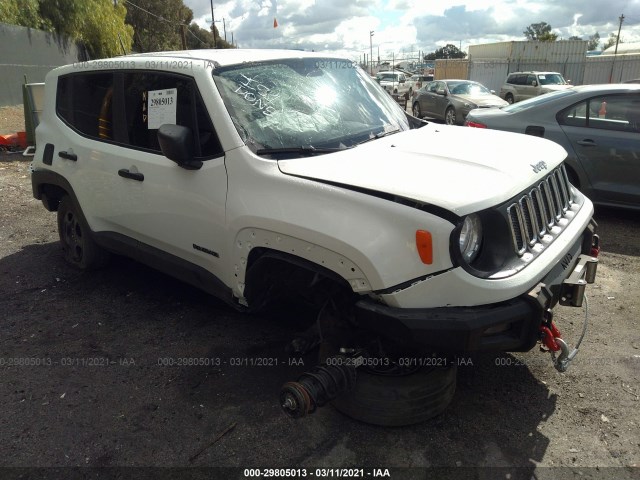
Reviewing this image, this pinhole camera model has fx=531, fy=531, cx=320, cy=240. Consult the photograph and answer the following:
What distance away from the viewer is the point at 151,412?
3.05 meters

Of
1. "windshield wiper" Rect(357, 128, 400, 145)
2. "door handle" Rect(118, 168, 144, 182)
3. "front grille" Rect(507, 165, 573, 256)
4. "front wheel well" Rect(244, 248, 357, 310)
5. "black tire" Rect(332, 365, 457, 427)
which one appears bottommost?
"black tire" Rect(332, 365, 457, 427)

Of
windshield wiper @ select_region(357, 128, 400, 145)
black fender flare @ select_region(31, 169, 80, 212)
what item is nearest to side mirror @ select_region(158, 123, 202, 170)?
windshield wiper @ select_region(357, 128, 400, 145)

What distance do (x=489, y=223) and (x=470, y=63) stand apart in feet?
119

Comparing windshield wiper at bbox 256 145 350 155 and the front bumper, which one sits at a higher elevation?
windshield wiper at bbox 256 145 350 155

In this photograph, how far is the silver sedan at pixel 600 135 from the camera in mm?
5789

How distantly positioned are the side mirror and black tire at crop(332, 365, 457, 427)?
1591mm

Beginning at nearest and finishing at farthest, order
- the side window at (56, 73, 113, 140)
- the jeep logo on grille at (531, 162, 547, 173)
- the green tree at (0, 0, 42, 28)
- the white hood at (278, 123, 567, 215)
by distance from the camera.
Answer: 1. the white hood at (278, 123, 567, 215)
2. the jeep logo on grille at (531, 162, 547, 173)
3. the side window at (56, 73, 113, 140)
4. the green tree at (0, 0, 42, 28)

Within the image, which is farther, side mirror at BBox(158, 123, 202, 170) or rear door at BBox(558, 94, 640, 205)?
rear door at BBox(558, 94, 640, 205)

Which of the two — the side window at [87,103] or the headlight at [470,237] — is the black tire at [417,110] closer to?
the side window at [87,103]

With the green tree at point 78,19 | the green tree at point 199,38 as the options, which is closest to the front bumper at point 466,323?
the green tree at point 78,19

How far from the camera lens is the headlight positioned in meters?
2.47

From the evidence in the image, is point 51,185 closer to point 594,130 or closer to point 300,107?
point 300,107

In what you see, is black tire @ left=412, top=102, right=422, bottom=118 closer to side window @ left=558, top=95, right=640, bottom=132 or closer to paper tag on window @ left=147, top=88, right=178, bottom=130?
side window @ left=558, top=95, right=640, bottom=132

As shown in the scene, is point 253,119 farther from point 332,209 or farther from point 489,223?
point 489,223
